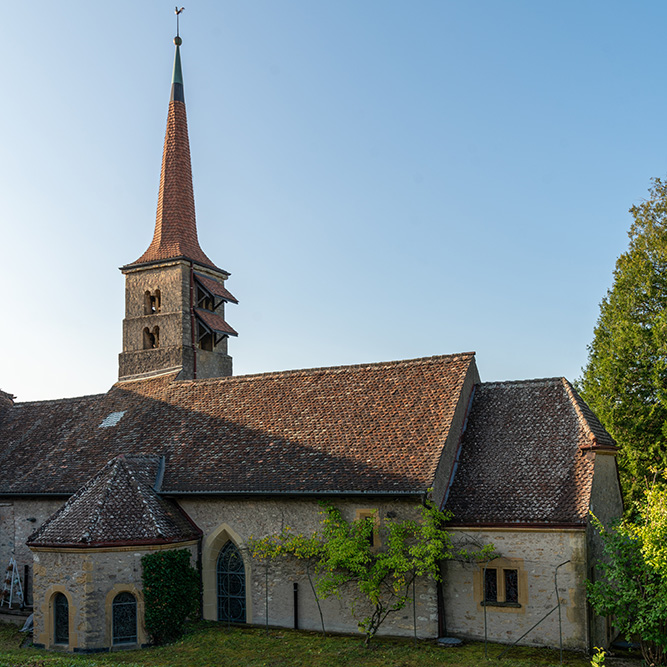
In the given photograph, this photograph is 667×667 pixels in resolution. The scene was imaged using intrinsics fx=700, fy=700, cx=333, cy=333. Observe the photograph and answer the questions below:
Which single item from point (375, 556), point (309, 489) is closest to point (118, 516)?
point (309, 489)

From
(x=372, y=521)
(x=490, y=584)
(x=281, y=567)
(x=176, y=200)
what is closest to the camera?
(x=490, y=584)

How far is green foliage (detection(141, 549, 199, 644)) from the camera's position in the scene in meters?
20.0

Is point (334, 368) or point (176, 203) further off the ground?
point (176, 203)

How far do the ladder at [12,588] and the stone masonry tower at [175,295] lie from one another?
30.4 feet

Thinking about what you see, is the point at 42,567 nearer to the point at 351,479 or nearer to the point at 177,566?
the point at 177,566

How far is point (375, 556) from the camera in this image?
63.8 ft

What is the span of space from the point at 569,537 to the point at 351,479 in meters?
6.13

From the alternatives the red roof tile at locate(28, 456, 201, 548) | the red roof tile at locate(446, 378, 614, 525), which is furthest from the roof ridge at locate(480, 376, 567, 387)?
the red roof tile at locate(28, 456, 201, 548)

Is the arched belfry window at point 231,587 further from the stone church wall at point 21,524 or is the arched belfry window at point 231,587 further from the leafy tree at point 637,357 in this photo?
the leafy tree at point 637,357

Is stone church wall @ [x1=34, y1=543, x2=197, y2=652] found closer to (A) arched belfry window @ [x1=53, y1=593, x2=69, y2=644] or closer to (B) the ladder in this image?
(A) arched belfry window @ [x1=53, y1=593, x2=69, y2=644]

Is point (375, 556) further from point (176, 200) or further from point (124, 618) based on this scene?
point (176, 200)

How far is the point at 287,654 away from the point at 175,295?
1770 centimetres

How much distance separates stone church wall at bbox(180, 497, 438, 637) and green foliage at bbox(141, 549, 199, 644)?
3.77 ft

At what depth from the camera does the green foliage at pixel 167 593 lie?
2000 centimetres
